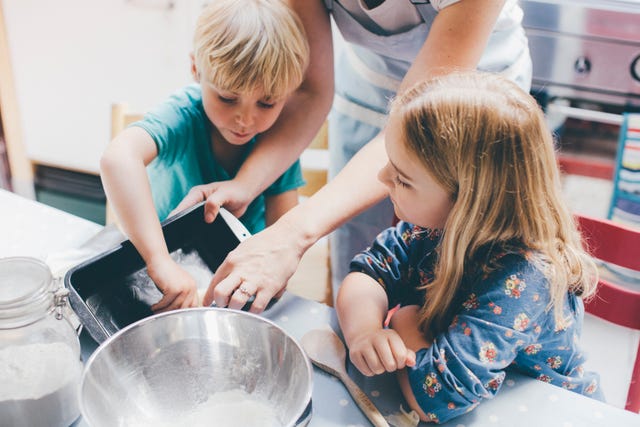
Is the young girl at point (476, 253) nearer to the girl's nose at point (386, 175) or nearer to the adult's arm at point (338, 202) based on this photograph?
the girl's nose at point (386, 175)

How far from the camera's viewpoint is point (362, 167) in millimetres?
940

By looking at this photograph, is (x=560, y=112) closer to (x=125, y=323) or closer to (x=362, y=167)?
(x=362, y=167)

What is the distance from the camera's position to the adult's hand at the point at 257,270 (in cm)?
78

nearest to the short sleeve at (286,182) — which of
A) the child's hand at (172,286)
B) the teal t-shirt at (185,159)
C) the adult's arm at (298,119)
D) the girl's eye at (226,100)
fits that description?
the teal t-shirt at (185,159)

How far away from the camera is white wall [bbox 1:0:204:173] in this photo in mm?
2154

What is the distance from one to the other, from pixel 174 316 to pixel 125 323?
0.50ft

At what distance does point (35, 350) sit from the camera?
24.7 inches

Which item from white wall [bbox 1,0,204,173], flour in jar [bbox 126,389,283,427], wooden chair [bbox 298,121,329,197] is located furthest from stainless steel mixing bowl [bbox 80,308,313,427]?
white wall [bbox 1,0,204,173]

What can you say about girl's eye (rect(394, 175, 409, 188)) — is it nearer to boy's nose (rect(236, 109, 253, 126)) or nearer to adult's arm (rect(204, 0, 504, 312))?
adult's arm (rect(204, 0, 504, 312))

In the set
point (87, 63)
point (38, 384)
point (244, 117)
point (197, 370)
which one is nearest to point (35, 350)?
point (38, 384)

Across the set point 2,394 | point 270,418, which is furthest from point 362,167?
point 2,394

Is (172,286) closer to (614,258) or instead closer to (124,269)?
(124,269)

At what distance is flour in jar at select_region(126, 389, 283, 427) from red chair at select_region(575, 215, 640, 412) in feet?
1.93

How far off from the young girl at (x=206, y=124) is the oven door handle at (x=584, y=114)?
1.15 m
